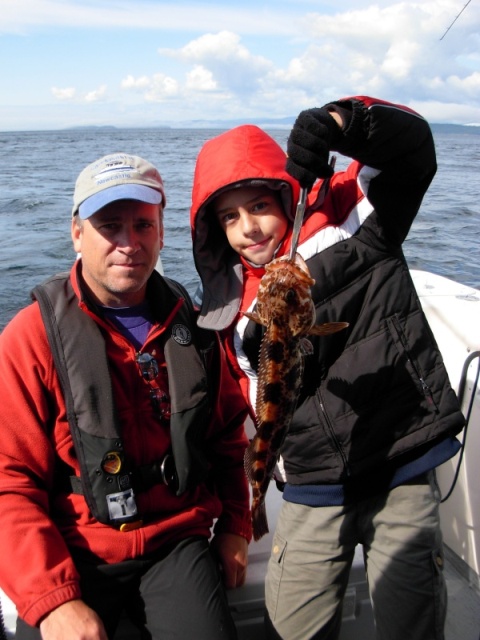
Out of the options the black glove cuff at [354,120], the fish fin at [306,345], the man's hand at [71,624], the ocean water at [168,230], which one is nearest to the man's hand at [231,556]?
the man's hand at [71,624]

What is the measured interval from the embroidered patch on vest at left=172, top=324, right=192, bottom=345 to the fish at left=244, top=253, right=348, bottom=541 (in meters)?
0.68

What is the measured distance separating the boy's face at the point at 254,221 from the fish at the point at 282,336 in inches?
18.4

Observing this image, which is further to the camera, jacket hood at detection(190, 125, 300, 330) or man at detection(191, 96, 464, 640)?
jacket hood at detection(190, 125, 300, 330)

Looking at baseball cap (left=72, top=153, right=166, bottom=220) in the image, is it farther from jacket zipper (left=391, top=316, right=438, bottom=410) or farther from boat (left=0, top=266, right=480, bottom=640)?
boat (left=0, top=266, right=480, bottom=640)

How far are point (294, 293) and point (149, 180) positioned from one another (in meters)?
1.24

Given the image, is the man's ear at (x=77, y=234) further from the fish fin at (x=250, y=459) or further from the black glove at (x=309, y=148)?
the fish fin at (x=250, y=459)

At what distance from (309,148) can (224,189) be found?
2.32ft

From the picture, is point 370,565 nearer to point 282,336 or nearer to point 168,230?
point 282,336

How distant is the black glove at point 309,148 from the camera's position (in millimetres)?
2881

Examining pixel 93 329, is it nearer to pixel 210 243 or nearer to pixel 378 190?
pixel 210 243

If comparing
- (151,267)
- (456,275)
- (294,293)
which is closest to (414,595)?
(294,293)

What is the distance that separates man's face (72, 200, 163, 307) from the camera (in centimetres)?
334

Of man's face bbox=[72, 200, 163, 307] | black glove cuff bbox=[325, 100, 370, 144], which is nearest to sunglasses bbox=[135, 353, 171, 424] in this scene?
man's face bbox=[72, 200, 163, 307]

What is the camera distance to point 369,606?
12.7ft
